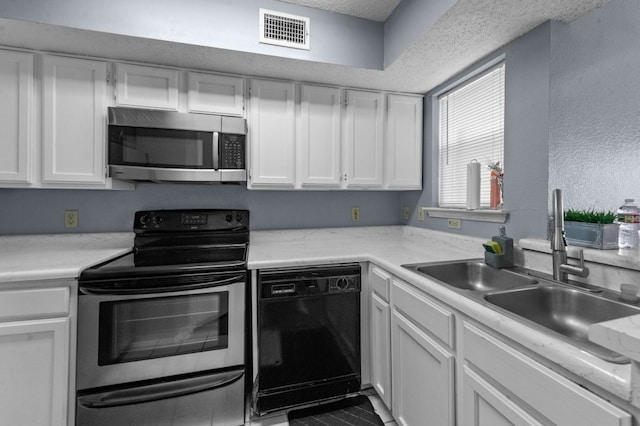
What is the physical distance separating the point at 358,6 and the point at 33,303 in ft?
7.86

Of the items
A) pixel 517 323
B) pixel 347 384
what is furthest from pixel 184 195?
pixel 517 323

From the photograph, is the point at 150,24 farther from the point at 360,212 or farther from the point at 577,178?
the point at 577,178

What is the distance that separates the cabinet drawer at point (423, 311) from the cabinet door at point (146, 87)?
1.81m

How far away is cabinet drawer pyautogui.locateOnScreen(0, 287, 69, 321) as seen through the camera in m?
1.29

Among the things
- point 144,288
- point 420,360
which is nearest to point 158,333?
point 144,288

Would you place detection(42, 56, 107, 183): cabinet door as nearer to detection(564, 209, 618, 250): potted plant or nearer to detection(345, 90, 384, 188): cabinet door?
detection(345, 90, 384, 188): cabinet door

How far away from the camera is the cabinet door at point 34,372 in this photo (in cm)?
129

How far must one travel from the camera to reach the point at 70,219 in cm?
204

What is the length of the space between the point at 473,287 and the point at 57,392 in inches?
83.5

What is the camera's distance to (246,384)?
161 cm

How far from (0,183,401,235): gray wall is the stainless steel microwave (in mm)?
403

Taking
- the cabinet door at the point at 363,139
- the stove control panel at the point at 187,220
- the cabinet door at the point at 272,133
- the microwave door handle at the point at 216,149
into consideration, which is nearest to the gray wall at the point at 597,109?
the cabinet door at the point at 363,139

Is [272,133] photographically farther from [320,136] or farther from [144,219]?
[144,219]

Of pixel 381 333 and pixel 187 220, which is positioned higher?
pixel 187 220
